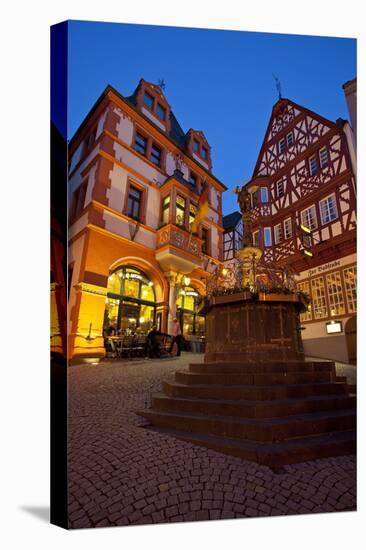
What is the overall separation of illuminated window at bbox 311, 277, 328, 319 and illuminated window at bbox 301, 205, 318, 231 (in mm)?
1446

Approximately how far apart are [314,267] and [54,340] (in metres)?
5.47

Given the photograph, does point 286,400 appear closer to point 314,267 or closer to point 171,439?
point 171,439

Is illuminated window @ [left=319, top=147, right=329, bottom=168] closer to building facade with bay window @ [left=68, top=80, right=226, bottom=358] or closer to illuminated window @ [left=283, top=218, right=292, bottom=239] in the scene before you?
illuminated window @ [left=283, top=218, right=292, bottom=239]

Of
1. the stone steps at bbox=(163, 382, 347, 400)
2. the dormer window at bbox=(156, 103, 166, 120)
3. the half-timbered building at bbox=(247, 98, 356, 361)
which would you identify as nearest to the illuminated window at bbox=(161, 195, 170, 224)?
the dormer window at bbox=(156, 103, 166, 120)

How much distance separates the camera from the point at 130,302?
9500 millimetres

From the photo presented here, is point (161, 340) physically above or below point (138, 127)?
below

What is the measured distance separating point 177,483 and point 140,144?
1052cm

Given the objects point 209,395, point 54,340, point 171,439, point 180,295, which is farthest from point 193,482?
point 180,295

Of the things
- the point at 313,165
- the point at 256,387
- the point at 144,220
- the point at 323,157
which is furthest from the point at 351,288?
the point at 144,220

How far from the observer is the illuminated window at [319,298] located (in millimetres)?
4996

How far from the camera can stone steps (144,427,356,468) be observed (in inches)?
84.1

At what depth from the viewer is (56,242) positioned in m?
2.25

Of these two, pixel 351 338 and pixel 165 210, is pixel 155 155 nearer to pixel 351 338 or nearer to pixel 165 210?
pixel 165 210

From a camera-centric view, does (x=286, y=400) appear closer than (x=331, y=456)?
No
